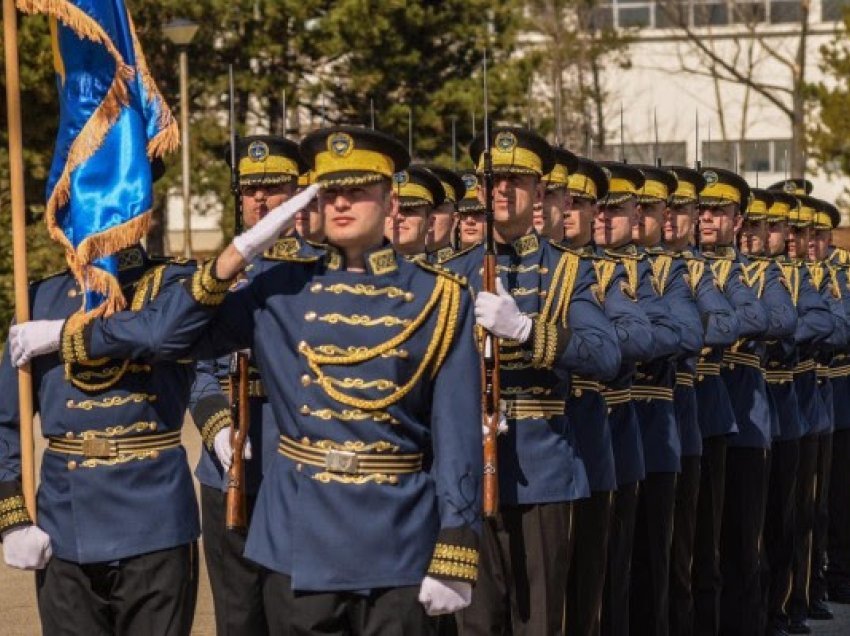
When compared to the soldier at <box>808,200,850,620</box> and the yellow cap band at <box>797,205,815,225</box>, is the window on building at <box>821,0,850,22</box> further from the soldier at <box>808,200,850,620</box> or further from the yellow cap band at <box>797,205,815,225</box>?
the soldier at <box>808,200,850,620</box>

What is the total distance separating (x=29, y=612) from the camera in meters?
10.7

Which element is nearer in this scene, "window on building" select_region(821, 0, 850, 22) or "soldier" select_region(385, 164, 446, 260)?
"soldier" select_region(385, 164, 446, 260)

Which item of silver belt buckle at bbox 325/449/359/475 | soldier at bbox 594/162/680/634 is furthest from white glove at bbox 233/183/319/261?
soldier at bbox 594/162/680/634

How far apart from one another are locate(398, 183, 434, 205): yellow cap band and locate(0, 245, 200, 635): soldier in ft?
7.95

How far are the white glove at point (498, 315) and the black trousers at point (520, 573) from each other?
0.98 m

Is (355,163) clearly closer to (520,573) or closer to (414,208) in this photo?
(520,573)

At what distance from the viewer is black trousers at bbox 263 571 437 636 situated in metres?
5.78

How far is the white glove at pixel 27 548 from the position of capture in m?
6.47

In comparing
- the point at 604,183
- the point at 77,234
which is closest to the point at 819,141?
the point at 604,183

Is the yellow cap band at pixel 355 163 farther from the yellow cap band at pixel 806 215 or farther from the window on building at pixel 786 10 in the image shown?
the window on building at pixel 786 10

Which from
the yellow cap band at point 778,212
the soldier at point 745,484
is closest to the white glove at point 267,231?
the soldier at point 745,484

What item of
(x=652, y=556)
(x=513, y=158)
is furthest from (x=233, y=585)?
(x=652, y=556)

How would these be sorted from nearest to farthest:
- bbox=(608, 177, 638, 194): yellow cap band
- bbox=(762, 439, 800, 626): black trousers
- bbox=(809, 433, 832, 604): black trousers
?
bbox=(608, 177, 638, 194): yellow cap band < bbox=(762, 439, 800, 626): black trousers < bbox=(809, 433, 832, 604): black trousers

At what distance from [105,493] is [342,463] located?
3.50 feet
